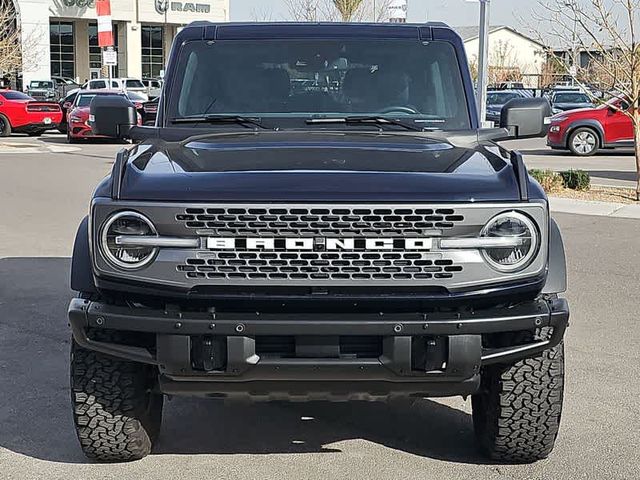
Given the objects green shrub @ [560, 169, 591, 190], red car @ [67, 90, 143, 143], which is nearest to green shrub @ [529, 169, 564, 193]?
green shrub @ [560, 169, 591, 190]

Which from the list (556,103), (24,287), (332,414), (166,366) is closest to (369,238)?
(166,366)

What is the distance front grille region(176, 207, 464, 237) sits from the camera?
3.65 metres

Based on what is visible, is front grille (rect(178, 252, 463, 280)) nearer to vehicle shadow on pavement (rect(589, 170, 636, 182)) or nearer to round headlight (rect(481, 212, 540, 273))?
round headlight (rect(481, 212, 540, 273))

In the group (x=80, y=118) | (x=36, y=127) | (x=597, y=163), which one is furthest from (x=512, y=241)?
(x=36, y=127)

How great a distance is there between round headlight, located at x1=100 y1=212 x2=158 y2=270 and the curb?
1047 cm

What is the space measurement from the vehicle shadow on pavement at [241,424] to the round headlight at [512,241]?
118 centimetres

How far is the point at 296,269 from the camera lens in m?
3.70

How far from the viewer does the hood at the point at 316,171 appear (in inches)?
147

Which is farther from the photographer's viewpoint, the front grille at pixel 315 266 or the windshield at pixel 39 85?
the windshield at pixel 39 85

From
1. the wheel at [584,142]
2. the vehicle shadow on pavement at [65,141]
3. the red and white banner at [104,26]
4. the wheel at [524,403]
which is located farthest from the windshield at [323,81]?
the red and white banner at [104,26]

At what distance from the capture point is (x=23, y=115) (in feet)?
97.1

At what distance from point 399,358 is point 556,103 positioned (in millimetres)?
34080

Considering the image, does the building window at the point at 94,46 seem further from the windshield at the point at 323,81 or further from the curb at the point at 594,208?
the windshield at the point at 323,81

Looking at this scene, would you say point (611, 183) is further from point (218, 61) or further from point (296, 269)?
point (296, 269)
